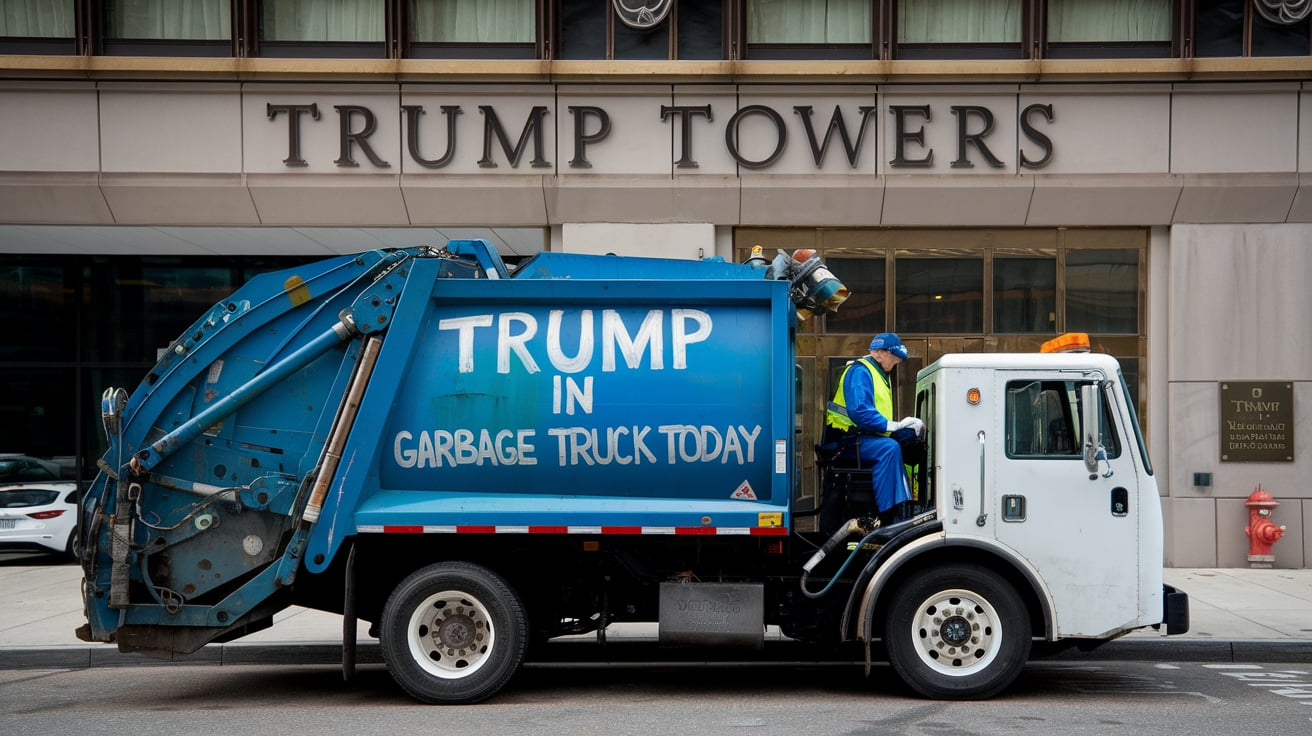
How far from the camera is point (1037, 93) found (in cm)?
1349

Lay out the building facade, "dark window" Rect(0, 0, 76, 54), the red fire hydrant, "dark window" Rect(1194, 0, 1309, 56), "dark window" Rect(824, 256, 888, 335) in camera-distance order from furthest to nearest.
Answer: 1. "dark window" Rect(824, 256, 888, 335)
2. "dark window" Rect(0, 0, 76, 54)
3. "dark window" Rect(1194, 0, 1309, 56)
4. the building facade
5. the red fire hydrant

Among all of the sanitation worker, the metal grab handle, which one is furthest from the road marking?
the sanitation worker

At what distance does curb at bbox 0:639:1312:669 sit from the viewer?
29.9 ft

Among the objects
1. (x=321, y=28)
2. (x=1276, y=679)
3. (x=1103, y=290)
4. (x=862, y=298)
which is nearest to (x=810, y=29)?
(x=862, y=298)

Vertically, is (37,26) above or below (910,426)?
above

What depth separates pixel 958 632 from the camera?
7477mm

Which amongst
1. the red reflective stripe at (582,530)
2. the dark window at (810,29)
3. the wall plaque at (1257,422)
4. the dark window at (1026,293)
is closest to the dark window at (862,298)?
the dark window at (1026,293)

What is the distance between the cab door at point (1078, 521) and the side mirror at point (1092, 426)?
0.01 meters

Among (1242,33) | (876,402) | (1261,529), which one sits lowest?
(1261,529)

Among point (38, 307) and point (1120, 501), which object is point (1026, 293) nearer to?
Result: point (1120, 501)

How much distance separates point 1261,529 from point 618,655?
7895mm

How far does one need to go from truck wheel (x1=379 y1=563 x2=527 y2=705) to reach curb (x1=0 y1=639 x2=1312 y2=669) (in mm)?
1656

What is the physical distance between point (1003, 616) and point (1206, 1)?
30.7 feet

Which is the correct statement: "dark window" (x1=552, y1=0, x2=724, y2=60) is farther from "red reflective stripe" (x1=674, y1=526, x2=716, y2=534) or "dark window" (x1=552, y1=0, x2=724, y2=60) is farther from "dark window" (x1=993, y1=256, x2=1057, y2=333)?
"red reflective stripe" (x1=674, y1=526, x2=716, y2=534)
